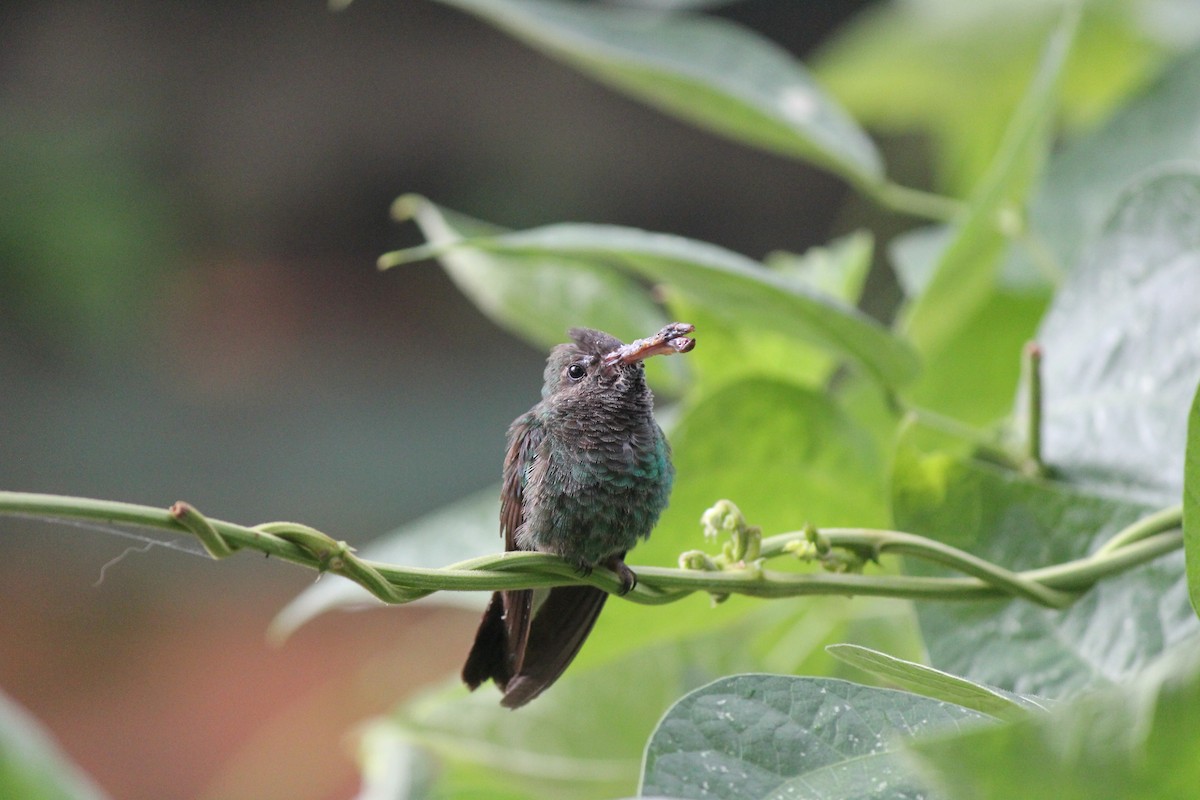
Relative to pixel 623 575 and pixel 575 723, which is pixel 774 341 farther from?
pixel 623 575

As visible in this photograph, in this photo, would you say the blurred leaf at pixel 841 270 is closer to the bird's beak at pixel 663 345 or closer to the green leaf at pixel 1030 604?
the green leaf at pixel 1030 604

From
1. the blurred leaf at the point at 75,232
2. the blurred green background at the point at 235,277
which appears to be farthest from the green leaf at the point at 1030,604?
the blurred leaf at the point at 75,232

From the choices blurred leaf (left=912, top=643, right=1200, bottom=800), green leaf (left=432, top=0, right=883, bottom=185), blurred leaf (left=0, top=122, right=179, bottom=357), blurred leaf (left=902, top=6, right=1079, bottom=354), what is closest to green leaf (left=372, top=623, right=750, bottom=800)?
blurred leaf (left=902, top=6, right=1079, bottom=354)

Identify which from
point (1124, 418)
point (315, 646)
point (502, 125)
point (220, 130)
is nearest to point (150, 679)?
point (315, 646)

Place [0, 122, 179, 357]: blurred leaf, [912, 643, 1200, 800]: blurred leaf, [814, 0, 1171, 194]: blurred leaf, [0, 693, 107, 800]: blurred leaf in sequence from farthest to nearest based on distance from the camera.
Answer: [0, 122, 179, 357]: blurred leaf
[814, 0, 1171, 194]: blurred leaf
[0, 693, 107, 800]: blurred leaf
[912, 643, 1200, 800]: blurred leaf

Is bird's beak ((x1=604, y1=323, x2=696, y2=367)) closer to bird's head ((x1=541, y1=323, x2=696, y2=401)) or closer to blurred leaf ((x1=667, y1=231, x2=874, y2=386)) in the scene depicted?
bird's head ((x1=541, y1=323, x2=696, y2=401))

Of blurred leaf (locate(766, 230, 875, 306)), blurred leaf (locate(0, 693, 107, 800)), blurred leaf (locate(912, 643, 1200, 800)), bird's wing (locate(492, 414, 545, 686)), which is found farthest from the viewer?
blurred leaf (locate(766, 230, 875, 306))
